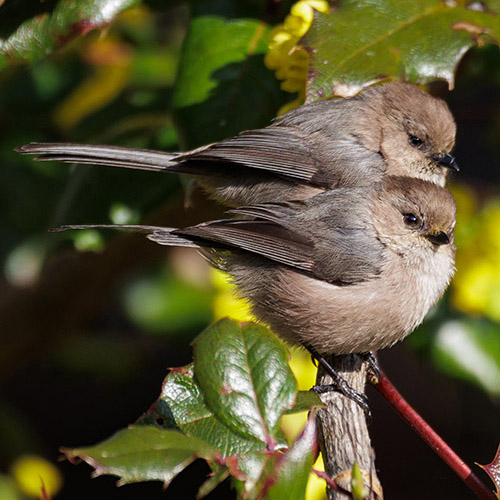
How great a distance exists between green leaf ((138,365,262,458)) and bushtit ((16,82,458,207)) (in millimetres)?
1058

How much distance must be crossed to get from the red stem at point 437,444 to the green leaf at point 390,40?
0.77 metres

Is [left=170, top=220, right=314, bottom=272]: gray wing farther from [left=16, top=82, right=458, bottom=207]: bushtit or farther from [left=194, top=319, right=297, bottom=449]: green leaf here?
[left=194, top=319, right=297, bottom=449]: green leaf

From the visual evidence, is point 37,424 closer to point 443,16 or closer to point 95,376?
point 95,376

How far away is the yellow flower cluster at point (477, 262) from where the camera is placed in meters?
2.66

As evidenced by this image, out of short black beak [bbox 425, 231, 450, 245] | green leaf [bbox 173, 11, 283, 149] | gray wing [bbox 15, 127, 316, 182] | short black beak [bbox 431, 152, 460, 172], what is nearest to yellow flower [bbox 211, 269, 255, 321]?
gray wing [bbox 15, 127, 316, 182]

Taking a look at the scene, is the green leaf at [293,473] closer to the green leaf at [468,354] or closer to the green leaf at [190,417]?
the green leaf at [190,417]

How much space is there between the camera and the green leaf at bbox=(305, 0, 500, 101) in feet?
6.85

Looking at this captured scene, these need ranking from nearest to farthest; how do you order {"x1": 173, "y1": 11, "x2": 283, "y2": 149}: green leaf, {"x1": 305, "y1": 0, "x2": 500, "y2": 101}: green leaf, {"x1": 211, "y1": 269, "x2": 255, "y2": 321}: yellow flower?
{"x1": 305, "y1": 0, "x2": 500, "y2": 101}: green leaf < {"x1": 173, "y1": 11, "x2": 283, "y2": 149}: green leaf < {"x1": 211, "y1": 269, "x2": 255, "y2": 321}: yellow flower

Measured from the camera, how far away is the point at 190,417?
4.98 feet

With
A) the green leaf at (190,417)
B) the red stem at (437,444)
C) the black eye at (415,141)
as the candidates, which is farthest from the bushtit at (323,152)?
the green leaf at (190,417)

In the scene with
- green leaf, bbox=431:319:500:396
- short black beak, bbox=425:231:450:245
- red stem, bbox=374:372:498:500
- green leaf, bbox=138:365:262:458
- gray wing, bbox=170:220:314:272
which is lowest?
green leaf, bbox=431:319:500:396

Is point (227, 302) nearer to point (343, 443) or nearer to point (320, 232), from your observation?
point (320, 232)

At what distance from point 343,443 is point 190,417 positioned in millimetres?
411

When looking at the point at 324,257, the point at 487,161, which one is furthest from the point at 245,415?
the point at 487,161
